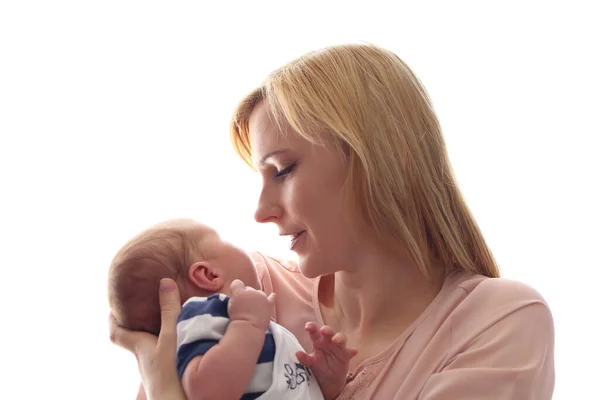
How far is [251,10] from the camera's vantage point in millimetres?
2816

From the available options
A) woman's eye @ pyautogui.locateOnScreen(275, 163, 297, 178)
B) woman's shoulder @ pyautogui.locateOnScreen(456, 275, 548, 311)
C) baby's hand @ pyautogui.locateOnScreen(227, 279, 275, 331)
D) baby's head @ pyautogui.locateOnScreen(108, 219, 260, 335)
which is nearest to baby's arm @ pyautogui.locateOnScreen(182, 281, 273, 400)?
baby's hand @ pyautogui.locateOnScreen(227, 279, 275, 331)

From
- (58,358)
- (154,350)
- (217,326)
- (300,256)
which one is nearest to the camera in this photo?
(217,326)

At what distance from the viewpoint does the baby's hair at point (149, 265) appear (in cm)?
156

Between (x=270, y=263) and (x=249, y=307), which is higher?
(x=249, y=307)

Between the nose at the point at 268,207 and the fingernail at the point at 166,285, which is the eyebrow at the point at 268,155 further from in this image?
the fingernail at the point at 166,285

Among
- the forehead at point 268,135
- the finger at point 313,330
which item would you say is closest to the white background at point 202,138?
the forehead at point 268,135

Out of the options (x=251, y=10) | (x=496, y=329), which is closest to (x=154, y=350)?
(x=496, y=329)

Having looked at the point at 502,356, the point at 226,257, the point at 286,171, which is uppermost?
the point at 286,171

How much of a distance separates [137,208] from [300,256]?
111 cm

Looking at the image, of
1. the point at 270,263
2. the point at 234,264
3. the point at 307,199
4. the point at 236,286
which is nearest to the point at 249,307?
the point at 236,286

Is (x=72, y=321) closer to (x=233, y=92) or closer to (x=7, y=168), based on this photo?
(x=7, y=168)

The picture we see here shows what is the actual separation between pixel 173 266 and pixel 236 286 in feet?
0.50

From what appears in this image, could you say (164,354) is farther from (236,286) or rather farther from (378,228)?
(378,228)

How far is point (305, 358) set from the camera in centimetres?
156
